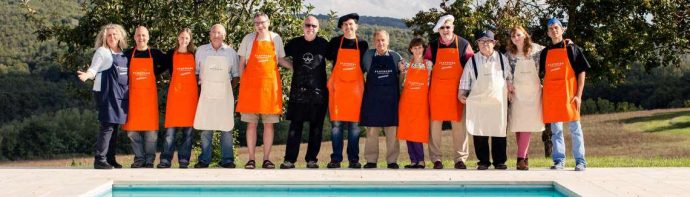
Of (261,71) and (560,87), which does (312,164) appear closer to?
(261,71)

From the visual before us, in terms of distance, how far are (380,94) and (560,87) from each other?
1.92 metres

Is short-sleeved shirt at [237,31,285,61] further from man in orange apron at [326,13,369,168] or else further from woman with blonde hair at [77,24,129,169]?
woman with blonde hair at [77,24,129,169]

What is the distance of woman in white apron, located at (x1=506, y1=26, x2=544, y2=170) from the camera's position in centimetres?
879

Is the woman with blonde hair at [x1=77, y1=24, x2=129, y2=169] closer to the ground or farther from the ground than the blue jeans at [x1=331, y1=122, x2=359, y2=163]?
farther from the ground

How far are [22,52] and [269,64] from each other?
58.6 metres

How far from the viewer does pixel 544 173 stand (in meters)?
8.50

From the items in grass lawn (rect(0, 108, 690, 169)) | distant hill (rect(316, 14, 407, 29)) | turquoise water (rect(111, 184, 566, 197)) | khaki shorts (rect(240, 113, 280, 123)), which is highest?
distant hill (rect(316, 14, 407, 29))

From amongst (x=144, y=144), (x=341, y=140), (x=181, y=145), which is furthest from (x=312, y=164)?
(x=144, y=144)

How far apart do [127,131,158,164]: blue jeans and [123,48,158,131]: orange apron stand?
14 cm

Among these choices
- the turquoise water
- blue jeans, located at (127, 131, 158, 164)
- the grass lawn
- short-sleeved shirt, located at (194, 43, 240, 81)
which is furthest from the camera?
the grass lawn

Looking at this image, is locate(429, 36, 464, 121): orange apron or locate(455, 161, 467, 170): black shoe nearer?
locate(429, 36, 464, 121): orange apron

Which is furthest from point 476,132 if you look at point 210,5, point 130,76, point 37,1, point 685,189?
point 37,1

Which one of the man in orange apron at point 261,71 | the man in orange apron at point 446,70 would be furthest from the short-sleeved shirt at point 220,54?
the man in orange apron at point 446,70

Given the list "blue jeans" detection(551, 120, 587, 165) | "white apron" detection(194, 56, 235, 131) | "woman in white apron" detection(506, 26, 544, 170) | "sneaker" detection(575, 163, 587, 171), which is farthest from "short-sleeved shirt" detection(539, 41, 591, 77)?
"white apron" detection(194, 56, 235, 131)
